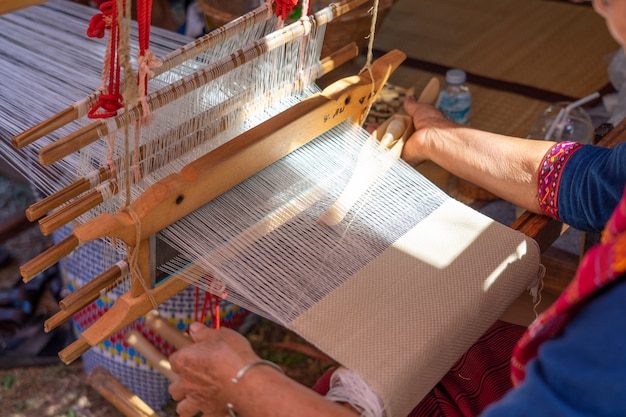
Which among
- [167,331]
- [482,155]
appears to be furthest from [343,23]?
[167,331]

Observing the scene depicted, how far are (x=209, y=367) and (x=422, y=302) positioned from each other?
0.39m

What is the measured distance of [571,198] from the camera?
1454mm

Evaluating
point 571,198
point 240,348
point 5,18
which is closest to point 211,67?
point 240,348

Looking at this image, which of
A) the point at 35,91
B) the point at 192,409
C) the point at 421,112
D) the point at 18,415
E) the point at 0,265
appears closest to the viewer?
the point at 192,409

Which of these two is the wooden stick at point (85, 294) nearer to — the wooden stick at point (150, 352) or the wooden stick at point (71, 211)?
the wooden stick at point (71, 211)

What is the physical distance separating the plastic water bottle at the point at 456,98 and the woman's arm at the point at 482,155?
414 millimetres

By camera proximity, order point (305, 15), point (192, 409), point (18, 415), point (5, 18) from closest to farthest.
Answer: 1. point (192, 409)
2. point (305, 15)
3. point (5, 18)
4. point (18, 415)

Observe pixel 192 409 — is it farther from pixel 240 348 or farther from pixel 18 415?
pixel 18 415

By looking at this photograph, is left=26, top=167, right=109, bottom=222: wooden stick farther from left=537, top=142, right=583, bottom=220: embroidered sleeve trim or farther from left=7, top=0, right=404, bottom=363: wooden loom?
left=537, top=142, right=583, bottom=220: embroidered sleeve trim

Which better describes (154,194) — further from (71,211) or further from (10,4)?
(10,4)

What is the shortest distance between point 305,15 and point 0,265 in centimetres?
172

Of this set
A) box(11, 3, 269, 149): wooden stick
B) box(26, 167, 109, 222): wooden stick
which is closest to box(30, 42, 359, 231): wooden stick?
box(26, 167, 109, 222): wooden stick

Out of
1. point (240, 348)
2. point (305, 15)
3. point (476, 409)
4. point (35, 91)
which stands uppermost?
point (305, 15)

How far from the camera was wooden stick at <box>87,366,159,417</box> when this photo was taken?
1.98m
